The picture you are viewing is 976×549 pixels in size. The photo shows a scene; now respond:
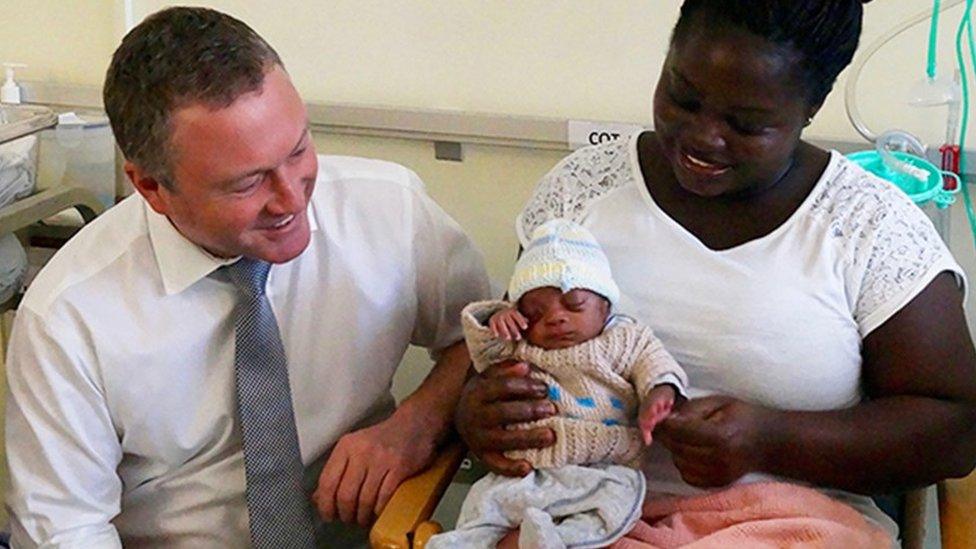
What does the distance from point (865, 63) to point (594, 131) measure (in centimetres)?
46

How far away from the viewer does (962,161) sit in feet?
6.16

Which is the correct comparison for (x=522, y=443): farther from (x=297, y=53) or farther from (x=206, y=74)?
(x=297, y=53)

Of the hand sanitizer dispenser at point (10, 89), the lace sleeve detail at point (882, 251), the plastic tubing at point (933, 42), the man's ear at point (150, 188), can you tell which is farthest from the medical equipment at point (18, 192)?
the plastic tubing at point (933, 42)

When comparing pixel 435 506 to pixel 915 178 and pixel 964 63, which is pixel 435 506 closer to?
pixel 915 178

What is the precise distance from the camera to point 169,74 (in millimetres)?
1404

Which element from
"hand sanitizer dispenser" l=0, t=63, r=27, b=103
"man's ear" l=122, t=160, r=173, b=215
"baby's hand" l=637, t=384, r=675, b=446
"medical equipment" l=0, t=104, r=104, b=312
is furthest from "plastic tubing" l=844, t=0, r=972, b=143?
"hand sanitizer dispenser" l=0, t=63, r=27, b=103

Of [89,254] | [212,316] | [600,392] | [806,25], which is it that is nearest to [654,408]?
[600,392]

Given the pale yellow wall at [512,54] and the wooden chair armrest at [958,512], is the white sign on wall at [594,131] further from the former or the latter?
the wooden chair armrest at [958,512]

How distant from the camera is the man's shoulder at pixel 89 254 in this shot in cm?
154

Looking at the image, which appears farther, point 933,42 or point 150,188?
point 933,42

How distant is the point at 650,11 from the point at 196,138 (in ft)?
2.92

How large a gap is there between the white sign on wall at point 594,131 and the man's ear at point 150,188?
81 cm

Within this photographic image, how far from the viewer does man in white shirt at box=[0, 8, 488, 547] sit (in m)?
1.43

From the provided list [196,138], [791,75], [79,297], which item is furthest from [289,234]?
[791,75]
